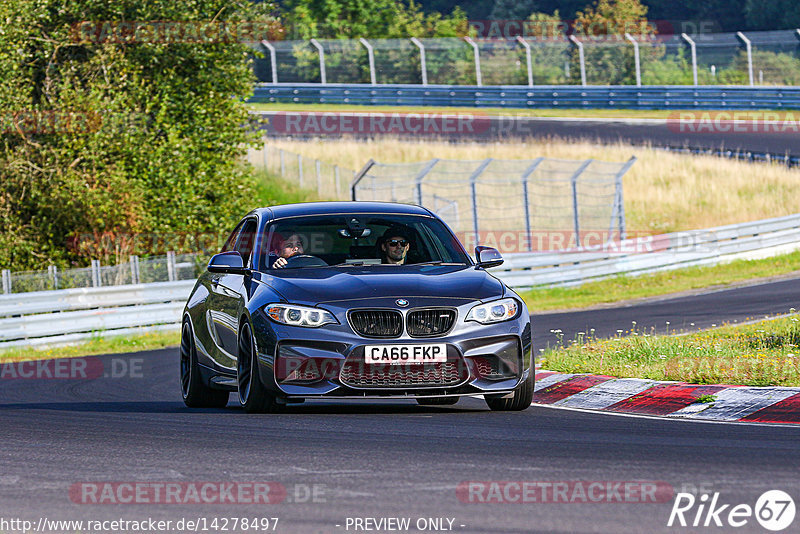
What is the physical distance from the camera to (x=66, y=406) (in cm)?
1200

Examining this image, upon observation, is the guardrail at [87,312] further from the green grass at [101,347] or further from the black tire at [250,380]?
the black tire at [250,380]

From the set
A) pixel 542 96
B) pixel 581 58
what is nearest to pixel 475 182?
pixel 581 58

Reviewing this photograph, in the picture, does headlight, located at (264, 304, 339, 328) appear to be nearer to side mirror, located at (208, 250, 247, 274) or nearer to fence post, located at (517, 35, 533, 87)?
side mirror, located at (208, 250, 247, 274)

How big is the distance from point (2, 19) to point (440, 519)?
81.8 ft

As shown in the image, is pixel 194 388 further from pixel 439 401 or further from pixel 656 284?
pixel 656 284

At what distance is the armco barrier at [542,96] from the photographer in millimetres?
46812

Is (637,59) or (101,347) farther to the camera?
(637,59)

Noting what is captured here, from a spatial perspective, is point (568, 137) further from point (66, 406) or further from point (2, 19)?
point (66, 406)

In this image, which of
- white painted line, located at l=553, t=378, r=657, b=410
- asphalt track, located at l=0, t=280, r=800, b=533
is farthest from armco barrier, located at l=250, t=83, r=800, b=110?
asphalt track, located at l=0, t=280, r=800, b=533

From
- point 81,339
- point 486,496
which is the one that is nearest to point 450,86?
point 81,339

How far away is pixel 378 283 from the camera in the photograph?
9.41 metres

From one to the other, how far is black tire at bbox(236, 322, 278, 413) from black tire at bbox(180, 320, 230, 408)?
53.5 inches

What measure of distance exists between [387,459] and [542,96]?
4504 centimetres

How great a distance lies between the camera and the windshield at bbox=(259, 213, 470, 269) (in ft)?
33.9
